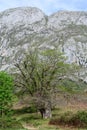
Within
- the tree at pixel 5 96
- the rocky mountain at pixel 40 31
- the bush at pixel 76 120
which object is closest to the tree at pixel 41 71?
the tree at pixel 5 96

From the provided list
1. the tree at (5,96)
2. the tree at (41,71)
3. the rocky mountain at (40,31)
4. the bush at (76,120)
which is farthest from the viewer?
the rocky mountain at (40,31)

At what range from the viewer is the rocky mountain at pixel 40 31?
158 metres

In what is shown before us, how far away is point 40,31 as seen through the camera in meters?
A: 179

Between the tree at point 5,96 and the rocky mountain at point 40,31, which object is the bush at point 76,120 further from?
the rocky mountain at point 40,31

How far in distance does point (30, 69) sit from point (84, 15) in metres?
140

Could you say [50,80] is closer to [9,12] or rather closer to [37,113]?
[37,113]

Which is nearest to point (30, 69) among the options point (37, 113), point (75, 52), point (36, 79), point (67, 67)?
point (36, 79)

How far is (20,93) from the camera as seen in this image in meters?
51.2

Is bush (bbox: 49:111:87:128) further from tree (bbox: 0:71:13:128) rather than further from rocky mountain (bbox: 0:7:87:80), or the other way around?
rocky mountain (bbox: 0:7:87:80)

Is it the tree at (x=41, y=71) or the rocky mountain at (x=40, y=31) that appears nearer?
the tree at (x=41, y=71)

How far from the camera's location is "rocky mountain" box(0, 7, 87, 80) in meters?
158

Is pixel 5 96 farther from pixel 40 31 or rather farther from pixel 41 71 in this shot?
pixel 40 31

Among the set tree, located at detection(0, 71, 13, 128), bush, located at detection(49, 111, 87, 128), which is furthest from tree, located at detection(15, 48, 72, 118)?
bush, located at detection(49, 111, 87, 128)

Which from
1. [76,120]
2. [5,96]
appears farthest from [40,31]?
[76,120]
